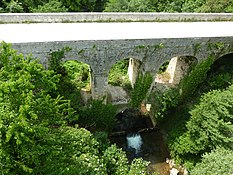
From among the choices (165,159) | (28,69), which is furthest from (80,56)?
(165,159)

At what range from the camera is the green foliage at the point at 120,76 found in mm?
18781

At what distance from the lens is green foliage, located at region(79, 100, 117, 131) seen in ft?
49.6

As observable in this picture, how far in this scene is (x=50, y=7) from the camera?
21016 mm

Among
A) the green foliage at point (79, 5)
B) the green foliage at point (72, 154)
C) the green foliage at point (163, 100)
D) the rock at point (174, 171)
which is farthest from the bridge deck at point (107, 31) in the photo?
the green foliage at point (79, 5)

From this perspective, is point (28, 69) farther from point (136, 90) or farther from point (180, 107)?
point (180, 107)

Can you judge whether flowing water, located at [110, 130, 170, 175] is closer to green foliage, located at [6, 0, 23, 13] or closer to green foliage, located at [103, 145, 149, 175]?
green foliage, located at [103, 145, 149, 175]

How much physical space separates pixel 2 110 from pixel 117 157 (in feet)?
22.0

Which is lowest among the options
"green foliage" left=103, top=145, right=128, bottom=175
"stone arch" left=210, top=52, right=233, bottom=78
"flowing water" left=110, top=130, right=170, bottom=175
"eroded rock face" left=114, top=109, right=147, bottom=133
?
"flowing water" left=110, top=130, right=170, bottom=175

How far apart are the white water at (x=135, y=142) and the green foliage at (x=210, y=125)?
8.77 feet

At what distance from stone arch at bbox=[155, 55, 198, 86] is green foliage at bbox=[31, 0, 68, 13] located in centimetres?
Answer: 877

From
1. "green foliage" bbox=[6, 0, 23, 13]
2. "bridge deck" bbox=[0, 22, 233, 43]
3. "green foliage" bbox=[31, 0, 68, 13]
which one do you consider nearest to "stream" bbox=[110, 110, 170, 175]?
"bridge deck" bbox=[0, 22, 233, 43]

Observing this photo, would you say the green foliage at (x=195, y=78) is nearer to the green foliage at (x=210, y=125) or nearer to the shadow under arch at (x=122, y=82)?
the green foliage at (x=210, y=125)

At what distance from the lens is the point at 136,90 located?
1612cm

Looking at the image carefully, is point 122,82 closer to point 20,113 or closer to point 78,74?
point 78,74
